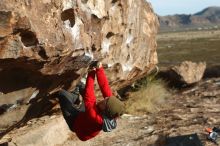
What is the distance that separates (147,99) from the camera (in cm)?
1573

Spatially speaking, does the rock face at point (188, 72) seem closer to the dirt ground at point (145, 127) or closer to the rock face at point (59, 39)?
the dirt ground at point (145, 127)

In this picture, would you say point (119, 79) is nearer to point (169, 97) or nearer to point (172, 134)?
point (172, 134)

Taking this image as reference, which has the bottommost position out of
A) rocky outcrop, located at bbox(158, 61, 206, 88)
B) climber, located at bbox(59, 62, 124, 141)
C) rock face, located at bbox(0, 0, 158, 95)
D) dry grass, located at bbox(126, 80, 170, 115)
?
rocky outcrop, located at bbox(158, 61, 206, 88)

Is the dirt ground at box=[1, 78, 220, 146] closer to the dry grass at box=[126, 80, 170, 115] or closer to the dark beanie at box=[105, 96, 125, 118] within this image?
the dry grass at box=[126, 80, 170, 115]

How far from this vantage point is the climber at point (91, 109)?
7266 mm

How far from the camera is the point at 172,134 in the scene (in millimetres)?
12117

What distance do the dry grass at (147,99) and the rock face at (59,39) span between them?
13.2 feet

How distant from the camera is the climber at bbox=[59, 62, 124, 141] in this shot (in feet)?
23.8

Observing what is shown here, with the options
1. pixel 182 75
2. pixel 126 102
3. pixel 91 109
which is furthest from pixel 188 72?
pixel 91 109

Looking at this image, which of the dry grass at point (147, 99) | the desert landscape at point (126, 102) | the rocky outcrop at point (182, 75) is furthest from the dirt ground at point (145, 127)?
the rocky outcrop at point (182, 75)

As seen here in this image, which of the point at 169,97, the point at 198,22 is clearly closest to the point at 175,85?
the point at 169,97

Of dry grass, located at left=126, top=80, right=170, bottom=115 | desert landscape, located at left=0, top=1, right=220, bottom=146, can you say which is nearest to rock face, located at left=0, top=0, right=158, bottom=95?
desert landscape, located at left=0, top=1, right=220, bottom=146

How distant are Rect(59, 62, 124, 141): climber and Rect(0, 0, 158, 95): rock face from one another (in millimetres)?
481

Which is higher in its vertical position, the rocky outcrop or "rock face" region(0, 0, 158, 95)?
"rock face" region(0, 0, 158, 95)
